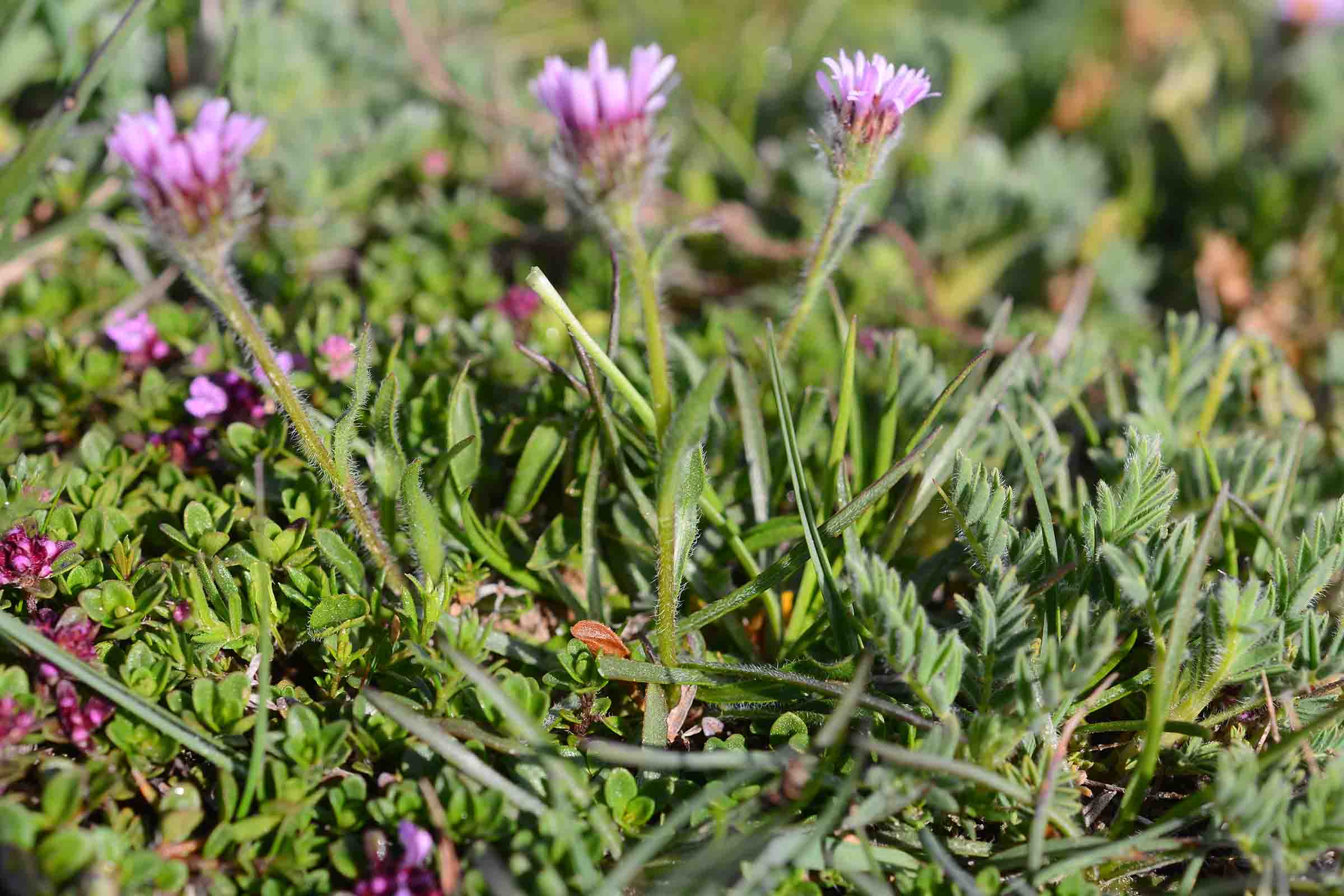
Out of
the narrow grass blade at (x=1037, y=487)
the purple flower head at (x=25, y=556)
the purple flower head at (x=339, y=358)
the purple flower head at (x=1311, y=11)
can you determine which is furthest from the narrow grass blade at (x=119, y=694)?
the purple flower head at (x=1311, y=11)

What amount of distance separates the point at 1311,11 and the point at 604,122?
12.9 ft

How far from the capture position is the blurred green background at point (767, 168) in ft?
9.02

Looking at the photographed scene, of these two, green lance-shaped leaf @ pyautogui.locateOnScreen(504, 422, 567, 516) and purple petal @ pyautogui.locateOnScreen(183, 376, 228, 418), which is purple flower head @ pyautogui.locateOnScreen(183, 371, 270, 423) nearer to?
purple petal @ pyautogui.locateOnScreen(183, 376, 228, 418)

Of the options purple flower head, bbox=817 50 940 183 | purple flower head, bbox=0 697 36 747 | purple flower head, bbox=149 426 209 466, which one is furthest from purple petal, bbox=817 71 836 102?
purple flower head, bbox=0 697 36 747

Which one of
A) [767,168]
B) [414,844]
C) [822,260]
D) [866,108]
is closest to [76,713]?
[414,844]

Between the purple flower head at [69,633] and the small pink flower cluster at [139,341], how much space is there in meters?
0.80

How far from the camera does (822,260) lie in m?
1.86

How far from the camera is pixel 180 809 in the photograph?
145 centimetres

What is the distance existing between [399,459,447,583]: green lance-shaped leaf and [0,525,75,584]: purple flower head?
1.90 ft

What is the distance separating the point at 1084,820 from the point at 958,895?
33 centimetres

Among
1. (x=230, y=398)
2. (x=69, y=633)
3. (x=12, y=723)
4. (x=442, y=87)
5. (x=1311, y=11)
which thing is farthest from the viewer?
(x=1311, y=11)

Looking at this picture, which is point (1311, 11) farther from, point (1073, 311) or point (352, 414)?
point (352, 414)

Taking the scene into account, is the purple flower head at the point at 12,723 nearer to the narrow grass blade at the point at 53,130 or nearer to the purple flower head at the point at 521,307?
the narrow grass blade at the point at 53,130

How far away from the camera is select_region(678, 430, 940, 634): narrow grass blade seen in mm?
1665
